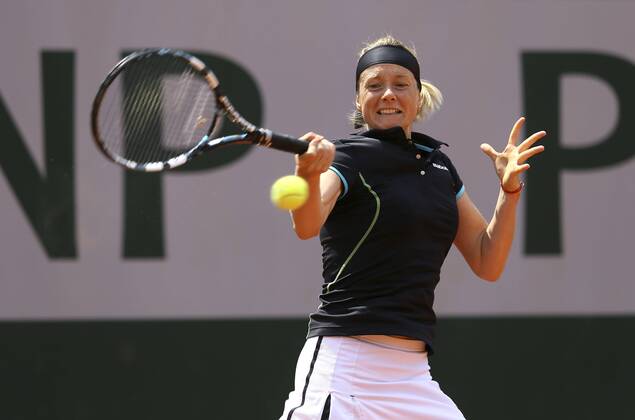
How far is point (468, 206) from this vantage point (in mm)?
3061

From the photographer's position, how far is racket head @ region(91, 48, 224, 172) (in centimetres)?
257

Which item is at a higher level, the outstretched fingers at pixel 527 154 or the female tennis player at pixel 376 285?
the outstretched fingers at pixel 527 154

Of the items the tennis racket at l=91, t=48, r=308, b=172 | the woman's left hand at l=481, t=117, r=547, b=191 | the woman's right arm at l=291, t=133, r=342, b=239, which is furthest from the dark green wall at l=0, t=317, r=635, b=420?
the woman's right arm at l=291, t=133, r=342, b=239

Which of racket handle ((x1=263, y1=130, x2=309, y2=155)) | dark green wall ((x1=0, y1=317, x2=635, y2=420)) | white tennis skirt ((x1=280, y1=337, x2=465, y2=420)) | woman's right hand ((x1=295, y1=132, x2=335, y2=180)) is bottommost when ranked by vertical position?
dark green wall ((x1=0, y1=317, x2=635, y2=420))

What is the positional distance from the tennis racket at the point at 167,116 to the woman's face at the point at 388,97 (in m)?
0.31

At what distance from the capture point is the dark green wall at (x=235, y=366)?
4602 mm

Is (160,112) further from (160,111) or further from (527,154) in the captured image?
(527,154)

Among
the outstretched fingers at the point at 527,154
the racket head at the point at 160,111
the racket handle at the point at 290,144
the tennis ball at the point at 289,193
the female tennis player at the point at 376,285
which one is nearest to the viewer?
the tennis ball at the point at 289,193

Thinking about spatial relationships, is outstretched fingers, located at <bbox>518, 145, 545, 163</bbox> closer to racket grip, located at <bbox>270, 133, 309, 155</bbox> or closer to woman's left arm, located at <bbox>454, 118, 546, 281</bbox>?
woman's left arm, located at <bbox>454, 118, 546, 281</bbox>

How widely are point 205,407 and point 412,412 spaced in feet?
6.82

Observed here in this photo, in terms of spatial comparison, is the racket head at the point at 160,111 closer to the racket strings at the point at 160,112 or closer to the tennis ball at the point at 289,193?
the racket strings at the point at 160,112

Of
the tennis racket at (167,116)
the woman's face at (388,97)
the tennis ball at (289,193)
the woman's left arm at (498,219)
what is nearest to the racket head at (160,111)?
the tennis racket at (167,116)

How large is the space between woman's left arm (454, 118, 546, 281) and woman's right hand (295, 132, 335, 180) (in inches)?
25.5

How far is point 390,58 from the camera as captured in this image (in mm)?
2941
